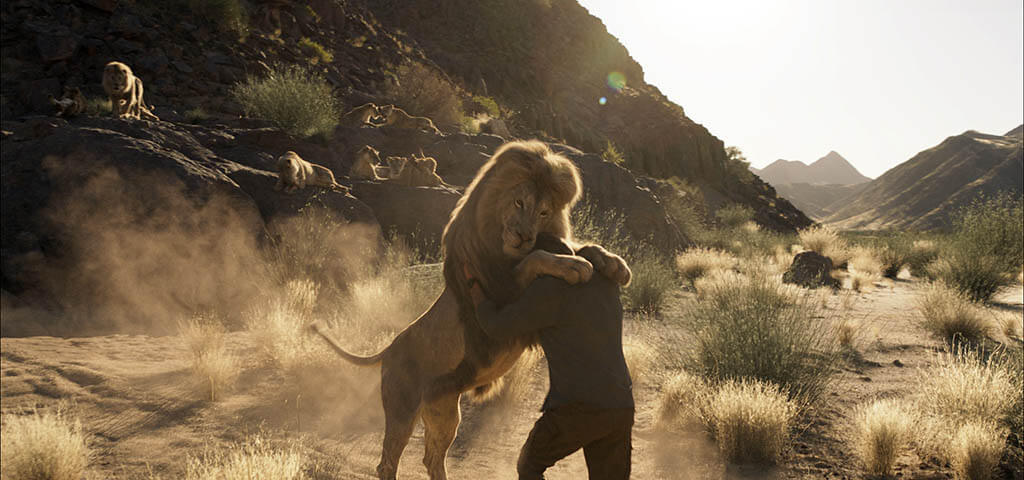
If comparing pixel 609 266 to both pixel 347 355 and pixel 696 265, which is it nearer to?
pixel 347 355

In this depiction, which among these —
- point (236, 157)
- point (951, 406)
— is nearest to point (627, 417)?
point (951, 406)

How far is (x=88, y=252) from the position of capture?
628 centimetres

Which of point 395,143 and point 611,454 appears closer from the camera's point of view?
point 611,454

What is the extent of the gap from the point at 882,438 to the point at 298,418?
5055 millimetres

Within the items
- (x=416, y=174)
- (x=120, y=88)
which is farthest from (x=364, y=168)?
(x=120, y=88)

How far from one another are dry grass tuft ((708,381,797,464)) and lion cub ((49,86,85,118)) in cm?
1236

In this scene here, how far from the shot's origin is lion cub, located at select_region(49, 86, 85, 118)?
31.9 ft

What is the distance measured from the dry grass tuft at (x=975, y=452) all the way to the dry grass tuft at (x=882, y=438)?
13.5 inches

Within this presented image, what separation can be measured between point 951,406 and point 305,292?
7.59 m

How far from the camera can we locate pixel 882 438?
13.8 ft

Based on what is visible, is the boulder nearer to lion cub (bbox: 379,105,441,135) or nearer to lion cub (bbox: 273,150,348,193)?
lion cub (bbox: 379,105,441,135)

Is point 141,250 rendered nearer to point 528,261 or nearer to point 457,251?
point 457,251

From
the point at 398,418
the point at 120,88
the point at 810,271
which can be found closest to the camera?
the point at 398,418

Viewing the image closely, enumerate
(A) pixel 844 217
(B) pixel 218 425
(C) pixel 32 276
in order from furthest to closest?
(A) pixel 844 217
(C) pixel 32 276
(B) pixel 218 425
